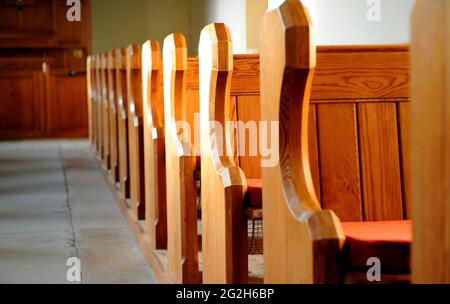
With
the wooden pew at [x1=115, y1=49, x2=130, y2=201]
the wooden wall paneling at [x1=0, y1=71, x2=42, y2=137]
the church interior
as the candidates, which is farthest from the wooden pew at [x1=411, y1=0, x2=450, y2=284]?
the wooden wall paneling at [x1=0, y1=71, x2=42, y2=137]

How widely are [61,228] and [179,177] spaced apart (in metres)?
1.82

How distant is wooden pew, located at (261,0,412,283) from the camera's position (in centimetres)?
152

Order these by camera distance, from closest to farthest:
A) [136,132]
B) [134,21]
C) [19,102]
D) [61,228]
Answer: [136,132], [61,228], [19,102], [134,21]

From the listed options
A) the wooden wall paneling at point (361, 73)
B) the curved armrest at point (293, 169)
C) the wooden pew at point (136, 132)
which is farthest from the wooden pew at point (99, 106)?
the curved armrest at point (293, 169)

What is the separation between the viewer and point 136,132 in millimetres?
4152

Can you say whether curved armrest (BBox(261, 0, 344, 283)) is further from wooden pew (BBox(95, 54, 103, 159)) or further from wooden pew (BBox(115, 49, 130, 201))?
wooden pew (BBox(95, 54, 103, 159))

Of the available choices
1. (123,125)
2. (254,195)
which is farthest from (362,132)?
(123,125)

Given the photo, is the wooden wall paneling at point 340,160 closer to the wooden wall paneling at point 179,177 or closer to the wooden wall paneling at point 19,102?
the wooden wall paneling at point 179,177

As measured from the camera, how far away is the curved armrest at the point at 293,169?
1.47 m

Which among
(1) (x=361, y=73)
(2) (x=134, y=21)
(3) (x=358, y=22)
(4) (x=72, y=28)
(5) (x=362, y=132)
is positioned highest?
(2) (x=134, y=21)

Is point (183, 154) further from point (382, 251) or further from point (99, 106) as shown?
point (99, 106)

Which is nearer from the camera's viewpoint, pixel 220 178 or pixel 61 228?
pixel 220 178

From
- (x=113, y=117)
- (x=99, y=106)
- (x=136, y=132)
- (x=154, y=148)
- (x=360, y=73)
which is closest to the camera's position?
(x=360, y=73)

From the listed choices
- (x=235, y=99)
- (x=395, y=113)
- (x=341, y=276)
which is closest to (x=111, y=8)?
(x=235, y=99)
